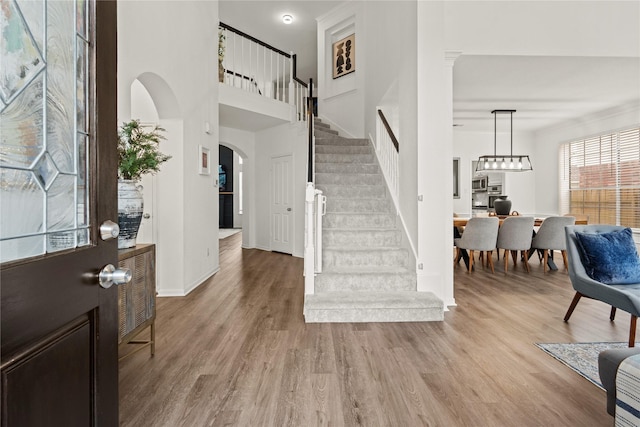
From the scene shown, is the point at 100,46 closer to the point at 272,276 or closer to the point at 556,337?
the point at 556,337

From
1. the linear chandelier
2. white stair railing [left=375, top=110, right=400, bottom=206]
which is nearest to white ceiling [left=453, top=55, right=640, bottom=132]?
the linear chandelier

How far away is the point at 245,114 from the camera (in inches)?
249

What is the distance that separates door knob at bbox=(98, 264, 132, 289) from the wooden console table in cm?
120

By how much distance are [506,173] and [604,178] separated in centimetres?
195

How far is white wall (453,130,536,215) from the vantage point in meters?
8.34

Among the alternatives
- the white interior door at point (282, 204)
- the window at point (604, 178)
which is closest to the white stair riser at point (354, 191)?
the white interior door at point (282, 204)

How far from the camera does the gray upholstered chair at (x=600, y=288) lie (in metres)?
2.50

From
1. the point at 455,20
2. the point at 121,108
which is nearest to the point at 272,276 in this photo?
the point at 121,108

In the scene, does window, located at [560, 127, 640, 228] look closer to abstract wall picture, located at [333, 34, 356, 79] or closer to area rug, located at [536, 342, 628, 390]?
area rug, located at [536, 342, 628, 390]

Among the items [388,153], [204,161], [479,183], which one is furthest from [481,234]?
[204,161]

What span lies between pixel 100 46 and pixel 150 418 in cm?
171

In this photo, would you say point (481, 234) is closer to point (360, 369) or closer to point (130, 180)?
point (360, 369)

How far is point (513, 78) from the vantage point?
4.73 m

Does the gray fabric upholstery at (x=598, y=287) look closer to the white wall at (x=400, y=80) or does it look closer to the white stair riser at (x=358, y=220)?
the white wall at (x=400, y=80)
